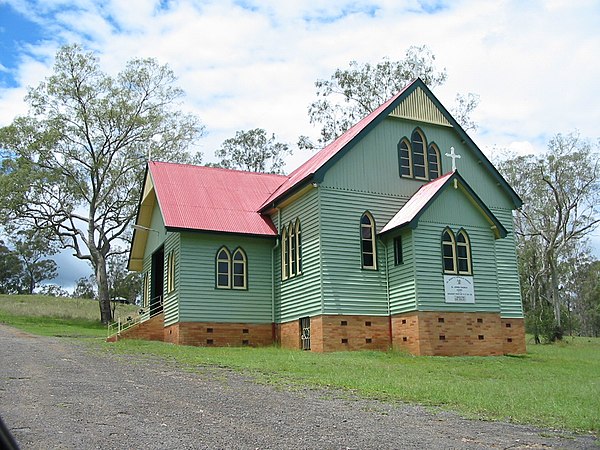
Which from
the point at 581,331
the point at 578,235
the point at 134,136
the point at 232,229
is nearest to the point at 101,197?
the point at 134,136

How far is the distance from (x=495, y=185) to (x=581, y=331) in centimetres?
6417

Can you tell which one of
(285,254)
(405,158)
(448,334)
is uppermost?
(405,158)

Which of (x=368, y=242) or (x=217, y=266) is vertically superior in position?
(x=368, y=242)

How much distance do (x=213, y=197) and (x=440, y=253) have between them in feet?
33.2

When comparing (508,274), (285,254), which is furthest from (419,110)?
(285,254)

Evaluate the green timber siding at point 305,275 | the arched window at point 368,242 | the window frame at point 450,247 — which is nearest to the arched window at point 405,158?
the arched window at point 368,242

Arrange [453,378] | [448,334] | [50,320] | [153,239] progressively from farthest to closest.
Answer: [50,320]
[153,239]
[448,334]
[453,378]

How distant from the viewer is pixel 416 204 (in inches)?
917

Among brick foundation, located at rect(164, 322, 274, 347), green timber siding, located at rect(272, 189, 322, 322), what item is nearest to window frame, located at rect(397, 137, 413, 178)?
green timber siding, located at rect(272, 189, 322, 322)

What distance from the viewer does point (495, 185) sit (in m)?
27.2

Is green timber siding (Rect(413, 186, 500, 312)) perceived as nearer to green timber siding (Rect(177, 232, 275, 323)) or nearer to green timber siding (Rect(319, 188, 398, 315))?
green timber siding (Rect(319, 188, 398, 315))

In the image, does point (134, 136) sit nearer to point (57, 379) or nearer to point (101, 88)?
point (101, 88)

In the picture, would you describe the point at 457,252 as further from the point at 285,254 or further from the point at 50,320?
the point at 50,320

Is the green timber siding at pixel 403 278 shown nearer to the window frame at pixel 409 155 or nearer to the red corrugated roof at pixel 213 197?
the window frame at pixel 409 155
